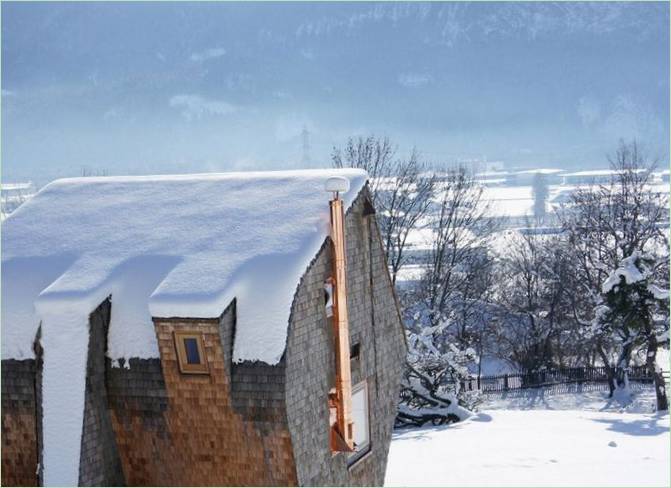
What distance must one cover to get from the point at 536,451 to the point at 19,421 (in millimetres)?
11882

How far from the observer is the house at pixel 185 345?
1203 cm

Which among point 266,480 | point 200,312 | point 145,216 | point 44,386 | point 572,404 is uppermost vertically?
point 145,216

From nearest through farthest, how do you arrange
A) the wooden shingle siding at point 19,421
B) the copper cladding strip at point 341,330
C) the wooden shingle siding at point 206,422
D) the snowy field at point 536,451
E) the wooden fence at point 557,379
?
the wooden shingle siding at point 206,422
the wooden shingle siding at point 19,421
the copper cladding strip at point 341,330
the snowy field at point 536,451
the wooden fence at point 557,379

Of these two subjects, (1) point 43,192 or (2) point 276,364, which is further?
(1) point 43,192

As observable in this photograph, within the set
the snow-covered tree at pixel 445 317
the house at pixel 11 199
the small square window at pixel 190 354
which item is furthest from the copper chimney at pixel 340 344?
the house at pixel 11 199

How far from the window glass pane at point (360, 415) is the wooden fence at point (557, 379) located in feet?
90.6

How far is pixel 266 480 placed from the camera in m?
12.4

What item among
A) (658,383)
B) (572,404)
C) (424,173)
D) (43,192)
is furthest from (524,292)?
(43,192)

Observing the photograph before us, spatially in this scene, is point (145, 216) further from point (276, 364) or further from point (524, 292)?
point (524, 292)

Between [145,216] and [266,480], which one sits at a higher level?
[145,216]

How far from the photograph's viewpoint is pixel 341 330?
13242 millimetres

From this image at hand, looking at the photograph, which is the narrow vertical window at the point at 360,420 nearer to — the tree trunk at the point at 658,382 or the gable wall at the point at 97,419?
the gable wall at the point at 97,419

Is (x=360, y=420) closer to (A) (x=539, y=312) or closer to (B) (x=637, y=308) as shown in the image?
(B) (x=637, y=308)

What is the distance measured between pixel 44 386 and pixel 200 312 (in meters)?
2.40
